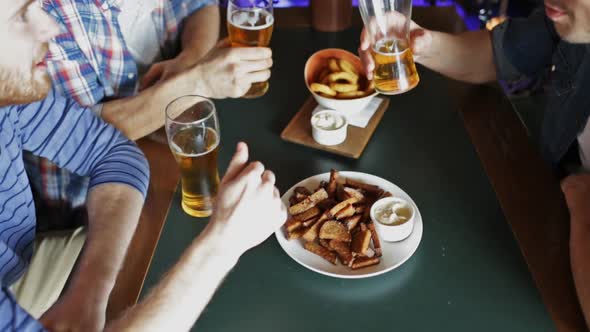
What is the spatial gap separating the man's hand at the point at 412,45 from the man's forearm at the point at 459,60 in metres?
0.03

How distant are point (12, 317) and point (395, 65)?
844 mm

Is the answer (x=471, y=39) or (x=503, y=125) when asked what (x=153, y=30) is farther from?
(x=503, y=125)

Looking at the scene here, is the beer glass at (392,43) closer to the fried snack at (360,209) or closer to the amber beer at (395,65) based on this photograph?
the amber beer at (395,65)

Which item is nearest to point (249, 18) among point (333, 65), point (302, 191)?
point (333, 65)

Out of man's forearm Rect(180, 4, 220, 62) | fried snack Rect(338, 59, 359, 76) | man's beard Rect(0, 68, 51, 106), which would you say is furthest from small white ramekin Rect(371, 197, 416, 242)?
man's forearm Rect(180, 4, 220, 62)

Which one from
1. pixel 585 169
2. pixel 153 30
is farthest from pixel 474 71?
pixel 153 30

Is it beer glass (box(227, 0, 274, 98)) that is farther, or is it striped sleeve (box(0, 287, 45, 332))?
beer glass (box(227, 0, 274, 98))

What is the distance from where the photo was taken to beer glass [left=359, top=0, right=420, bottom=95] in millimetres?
1156

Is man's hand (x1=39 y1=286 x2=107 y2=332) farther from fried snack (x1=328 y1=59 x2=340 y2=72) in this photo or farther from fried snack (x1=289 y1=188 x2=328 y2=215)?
fried snack (x1=328 y1=59 x2=340 y2=72)

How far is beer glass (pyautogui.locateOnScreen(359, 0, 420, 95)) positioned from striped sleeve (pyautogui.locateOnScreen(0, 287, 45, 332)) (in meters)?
0.82

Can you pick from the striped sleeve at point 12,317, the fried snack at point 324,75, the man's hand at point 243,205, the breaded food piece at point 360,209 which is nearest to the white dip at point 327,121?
the fried snack at point 324,75

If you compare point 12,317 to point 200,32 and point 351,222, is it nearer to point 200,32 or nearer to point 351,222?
point 351,222

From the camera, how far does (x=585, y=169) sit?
131 centimetres

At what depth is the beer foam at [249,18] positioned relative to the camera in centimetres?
131
